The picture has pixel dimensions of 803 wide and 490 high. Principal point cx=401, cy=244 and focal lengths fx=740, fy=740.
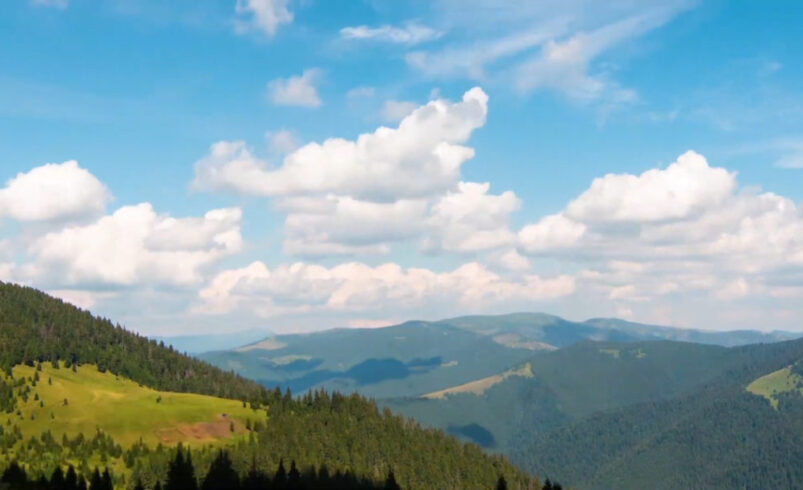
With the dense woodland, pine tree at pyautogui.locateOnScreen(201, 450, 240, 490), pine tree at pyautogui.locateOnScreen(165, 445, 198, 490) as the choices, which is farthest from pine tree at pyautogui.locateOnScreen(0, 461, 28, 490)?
pine tree at pyautogui.locateOnScreen(201, 450, 240, 490)

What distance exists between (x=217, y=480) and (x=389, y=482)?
45673mm

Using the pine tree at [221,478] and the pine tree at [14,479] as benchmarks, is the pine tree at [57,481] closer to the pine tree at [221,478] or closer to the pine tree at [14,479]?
the pine tree at [14,479]

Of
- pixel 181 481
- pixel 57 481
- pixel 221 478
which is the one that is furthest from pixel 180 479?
pixel 221 478

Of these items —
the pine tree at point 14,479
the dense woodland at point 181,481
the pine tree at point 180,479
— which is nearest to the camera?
the pine tree at point 14,479

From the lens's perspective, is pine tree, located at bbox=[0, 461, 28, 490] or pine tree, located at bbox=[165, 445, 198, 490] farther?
pine tree, located at bbox=[165, 445, 198, 490]

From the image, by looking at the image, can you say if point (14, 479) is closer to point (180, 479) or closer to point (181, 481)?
point (180, 479)

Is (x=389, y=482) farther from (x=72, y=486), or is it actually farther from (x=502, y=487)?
(x=72, y=486)

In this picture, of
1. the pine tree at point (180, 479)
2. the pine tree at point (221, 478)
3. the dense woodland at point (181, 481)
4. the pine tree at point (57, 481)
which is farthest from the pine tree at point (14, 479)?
the pine tree at point (221, 478)

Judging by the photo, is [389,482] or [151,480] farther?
[151,480]

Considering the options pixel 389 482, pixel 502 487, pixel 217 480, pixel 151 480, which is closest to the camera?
pixel 502 487

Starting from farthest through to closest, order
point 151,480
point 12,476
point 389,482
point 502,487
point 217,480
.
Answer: point 151,480
point 217,480
point 389,482
point 12,476
point 502,487

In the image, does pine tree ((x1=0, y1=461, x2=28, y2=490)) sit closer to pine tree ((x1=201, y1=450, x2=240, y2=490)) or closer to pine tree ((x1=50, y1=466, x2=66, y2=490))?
pine tree ((x1=50, y1=466, x2=66, y2=490))

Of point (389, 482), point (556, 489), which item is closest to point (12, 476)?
point (389, 482)

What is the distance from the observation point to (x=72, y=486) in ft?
470
